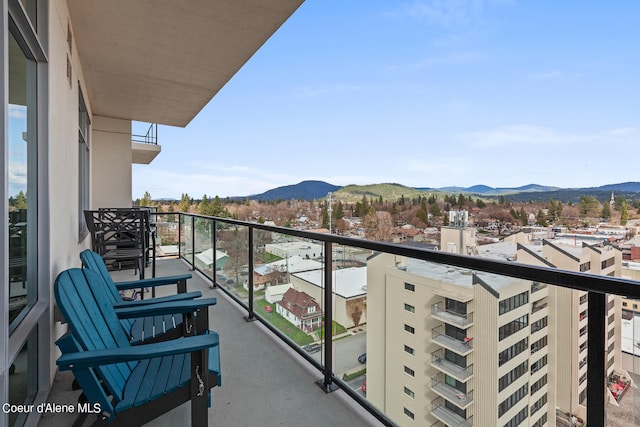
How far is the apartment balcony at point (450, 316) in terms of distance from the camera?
1.55 metres

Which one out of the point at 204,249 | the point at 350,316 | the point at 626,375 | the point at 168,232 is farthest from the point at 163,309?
the point at 168,232

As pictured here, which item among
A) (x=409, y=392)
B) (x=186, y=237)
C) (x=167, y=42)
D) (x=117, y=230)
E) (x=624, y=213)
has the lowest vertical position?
(x=409, y=392)

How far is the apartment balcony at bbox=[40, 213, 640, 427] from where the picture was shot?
3.91 ft

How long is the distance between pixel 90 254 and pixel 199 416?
1747 mm

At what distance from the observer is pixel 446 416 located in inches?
64.9

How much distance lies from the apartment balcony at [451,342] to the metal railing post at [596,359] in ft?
1.51

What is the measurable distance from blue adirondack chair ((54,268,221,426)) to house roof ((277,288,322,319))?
3.05ft

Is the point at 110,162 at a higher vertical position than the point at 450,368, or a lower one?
higher

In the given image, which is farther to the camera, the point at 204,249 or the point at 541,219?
the point at 541,219

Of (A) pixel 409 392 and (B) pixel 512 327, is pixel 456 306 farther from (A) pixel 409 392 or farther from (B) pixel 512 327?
(A) pixel 409 392

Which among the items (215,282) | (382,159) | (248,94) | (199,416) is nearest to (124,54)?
(215,282)

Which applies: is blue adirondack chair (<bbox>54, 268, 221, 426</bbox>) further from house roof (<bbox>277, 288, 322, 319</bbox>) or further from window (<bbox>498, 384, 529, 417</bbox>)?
window (<bbox>498, 384, 529, 417</bbox>)

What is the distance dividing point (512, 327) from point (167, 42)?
4.33 m

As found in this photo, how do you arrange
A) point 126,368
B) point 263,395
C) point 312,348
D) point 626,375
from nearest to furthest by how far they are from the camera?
1. point 626,375
2. point 126,368
3. point 263,395
4. point 312,348
